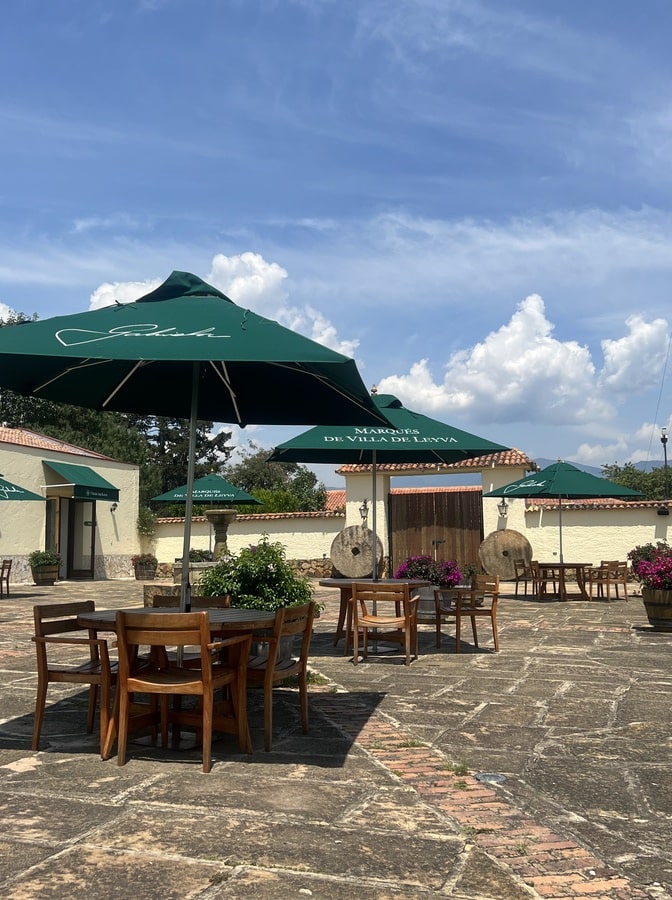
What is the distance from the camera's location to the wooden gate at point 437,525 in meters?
19.4

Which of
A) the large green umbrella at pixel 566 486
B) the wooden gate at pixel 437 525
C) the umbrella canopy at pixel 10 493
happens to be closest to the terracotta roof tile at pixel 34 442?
the umbrella canopy at pixel 10 493

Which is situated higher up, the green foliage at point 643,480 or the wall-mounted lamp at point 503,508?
Answer: the green foliage at point 643,480

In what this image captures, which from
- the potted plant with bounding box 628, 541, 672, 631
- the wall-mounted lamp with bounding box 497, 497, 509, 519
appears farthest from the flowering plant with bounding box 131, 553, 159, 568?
the potted plant with bounding box 628, 541, 672, 631

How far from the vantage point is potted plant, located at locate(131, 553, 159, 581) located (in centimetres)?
2272

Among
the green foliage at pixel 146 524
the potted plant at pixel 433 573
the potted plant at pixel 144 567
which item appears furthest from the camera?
the green foliage at pixel 146 524

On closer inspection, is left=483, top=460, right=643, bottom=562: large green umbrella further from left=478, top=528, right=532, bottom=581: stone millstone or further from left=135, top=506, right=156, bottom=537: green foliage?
left=135, top=506, right=156, bottom=537: green foliage

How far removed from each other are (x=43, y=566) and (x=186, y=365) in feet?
49.1

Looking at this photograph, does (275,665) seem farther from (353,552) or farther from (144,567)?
(144,567)

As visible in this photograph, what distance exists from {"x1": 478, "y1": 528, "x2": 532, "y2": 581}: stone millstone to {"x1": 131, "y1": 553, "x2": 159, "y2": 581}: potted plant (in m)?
9.22

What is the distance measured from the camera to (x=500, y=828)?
3105 mm

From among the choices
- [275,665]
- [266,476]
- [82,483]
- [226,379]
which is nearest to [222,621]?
[275,665]

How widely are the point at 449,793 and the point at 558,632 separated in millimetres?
6186

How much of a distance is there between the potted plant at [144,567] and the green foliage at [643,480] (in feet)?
90.0

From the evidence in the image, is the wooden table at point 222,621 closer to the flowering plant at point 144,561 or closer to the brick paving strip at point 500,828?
the brick paving strip at point 500,828
